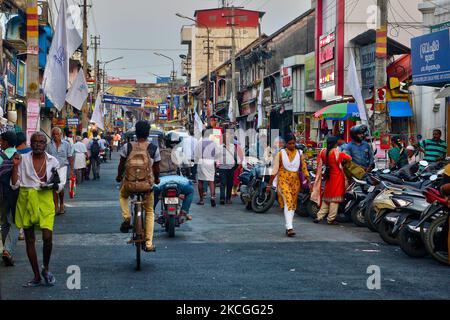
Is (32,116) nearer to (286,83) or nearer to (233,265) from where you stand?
(233,265)

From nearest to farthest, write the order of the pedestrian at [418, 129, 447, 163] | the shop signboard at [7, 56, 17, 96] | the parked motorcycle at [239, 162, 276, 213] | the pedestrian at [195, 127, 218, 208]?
the parked motorcycle at [239, 162, 276, 213] < the pedestrian at [195, 127, 218, 208] < the pedestrian at [418, 129, 447, 163] < the shop signboard at [7, 56, 17, 96]

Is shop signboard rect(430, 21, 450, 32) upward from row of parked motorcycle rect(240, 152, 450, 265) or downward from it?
upward

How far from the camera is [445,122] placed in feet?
78.0

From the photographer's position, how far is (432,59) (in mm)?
19578

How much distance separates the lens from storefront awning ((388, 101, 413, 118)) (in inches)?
1031

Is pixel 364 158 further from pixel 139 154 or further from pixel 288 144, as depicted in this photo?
pixel 139 154

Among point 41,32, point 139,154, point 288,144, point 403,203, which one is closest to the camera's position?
point 139,154

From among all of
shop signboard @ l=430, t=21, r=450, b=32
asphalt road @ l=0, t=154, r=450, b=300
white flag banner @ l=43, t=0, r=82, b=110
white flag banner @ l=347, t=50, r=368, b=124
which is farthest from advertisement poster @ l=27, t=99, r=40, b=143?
shop signboard @ l=430, t=21, r=450, b=32

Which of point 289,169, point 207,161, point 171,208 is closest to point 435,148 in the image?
point 207,161

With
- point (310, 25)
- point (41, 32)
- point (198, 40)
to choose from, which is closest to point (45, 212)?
point (41, 32)

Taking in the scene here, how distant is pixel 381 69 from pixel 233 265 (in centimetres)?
1137

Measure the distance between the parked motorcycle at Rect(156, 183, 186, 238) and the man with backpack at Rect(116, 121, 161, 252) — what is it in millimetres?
1935

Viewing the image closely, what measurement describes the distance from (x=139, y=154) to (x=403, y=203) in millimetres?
3942

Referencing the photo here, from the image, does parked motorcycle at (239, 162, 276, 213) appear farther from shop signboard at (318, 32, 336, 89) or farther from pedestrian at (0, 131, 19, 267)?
shop signboard at (318, 32, 336, 89)
